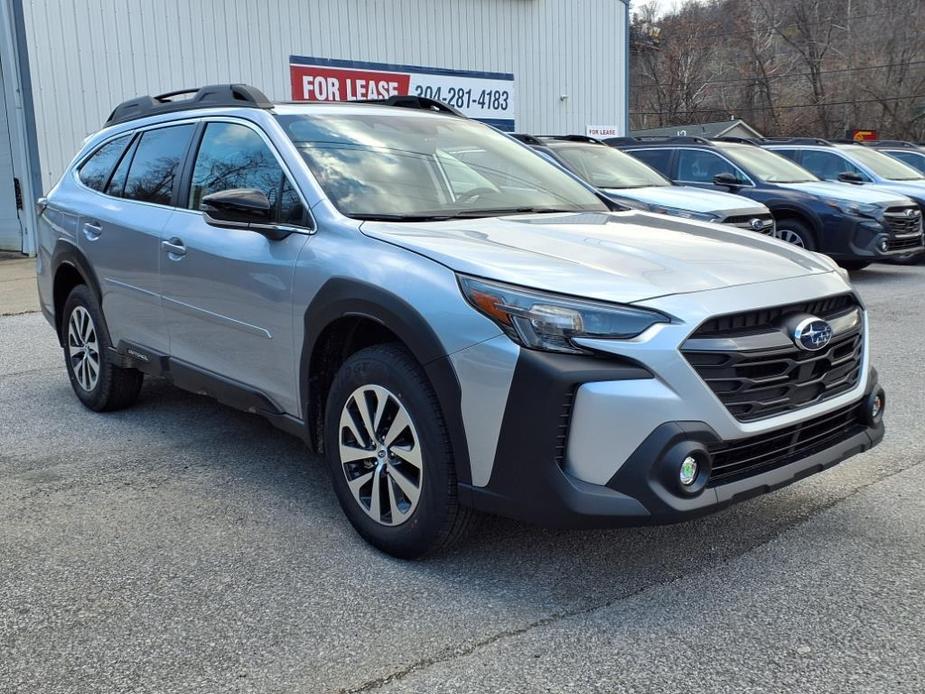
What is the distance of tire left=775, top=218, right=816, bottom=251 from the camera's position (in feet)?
38.6

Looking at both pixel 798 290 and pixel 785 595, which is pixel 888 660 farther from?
pixel 798 290

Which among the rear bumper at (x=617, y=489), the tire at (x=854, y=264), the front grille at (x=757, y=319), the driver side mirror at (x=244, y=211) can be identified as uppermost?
the driver side mirror at (x=244, y=211)

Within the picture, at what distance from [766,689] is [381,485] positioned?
1.53 metres

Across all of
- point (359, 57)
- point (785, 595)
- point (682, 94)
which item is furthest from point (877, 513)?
point (682, 94)

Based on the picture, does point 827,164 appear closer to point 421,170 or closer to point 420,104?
point 420,104

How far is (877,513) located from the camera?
13.1 feet

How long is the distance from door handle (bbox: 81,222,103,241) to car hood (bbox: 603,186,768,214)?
6.07 meters

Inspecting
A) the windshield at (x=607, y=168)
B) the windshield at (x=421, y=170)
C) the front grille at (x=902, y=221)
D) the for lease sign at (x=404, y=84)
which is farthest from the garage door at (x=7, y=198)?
the front grille at (x=902, y=221)

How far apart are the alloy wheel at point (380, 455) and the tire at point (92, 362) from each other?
7.87 ft

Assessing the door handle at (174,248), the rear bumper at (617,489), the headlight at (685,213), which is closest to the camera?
the rear bumper at (617,489)

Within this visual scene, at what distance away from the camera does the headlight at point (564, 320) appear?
3.05 metres

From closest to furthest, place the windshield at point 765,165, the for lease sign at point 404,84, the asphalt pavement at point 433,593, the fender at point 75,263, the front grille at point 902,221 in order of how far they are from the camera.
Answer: the asphalt pavement at point 433,593 < the fender at point 75,263 < the front grille at point 902,221 < the windshield at point 765,165 < the for lease sign at point 404,84

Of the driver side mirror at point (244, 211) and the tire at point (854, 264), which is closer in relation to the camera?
the driver side mirror at point (244, 211)

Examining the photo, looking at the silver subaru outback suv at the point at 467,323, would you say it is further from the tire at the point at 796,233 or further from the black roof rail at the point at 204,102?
the tire at the point at 796,233
